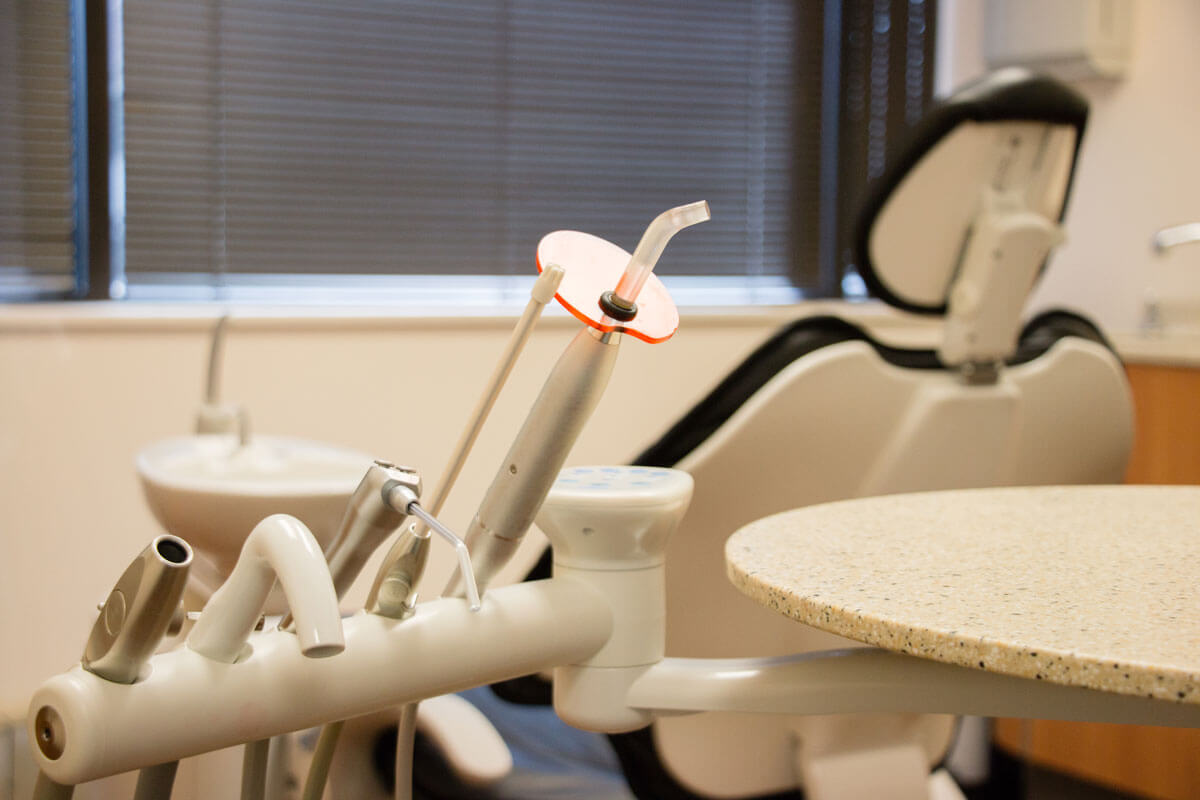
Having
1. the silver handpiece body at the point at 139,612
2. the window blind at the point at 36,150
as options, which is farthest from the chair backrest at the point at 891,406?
the window blind at the point at 36,150

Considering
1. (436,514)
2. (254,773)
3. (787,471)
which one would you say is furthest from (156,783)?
(787,471)

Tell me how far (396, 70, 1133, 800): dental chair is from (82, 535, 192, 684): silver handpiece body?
69 cm

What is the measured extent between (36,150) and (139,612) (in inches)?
74.7

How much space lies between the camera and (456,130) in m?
2.60

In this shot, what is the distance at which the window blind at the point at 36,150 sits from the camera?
2.06 metres

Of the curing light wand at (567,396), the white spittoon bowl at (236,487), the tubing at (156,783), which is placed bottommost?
the tubing at (156,783)

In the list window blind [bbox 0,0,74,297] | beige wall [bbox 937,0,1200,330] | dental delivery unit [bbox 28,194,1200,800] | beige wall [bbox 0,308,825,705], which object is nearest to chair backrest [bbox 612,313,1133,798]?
beige wall [bbox 0,308,825,705]

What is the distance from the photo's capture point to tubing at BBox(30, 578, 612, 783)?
1.64 feet

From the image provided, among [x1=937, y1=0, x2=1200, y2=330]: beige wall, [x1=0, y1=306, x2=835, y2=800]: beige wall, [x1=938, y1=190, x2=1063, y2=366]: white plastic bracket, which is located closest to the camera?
[x1=938, y1=190, x2=1063, y2=366]: white plastic bracket

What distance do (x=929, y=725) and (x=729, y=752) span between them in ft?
0.70

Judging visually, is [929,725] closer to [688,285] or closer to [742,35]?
[688,285]

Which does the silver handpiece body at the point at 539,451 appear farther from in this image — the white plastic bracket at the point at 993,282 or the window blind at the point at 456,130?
the window blind at the point at 456,130

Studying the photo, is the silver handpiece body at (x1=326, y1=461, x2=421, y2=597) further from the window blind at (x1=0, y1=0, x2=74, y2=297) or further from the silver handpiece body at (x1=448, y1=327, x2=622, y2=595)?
the window blind at (x1=0, y1=0, x2=74, y2=297)

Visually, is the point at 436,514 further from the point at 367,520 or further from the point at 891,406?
the point at 891,406
